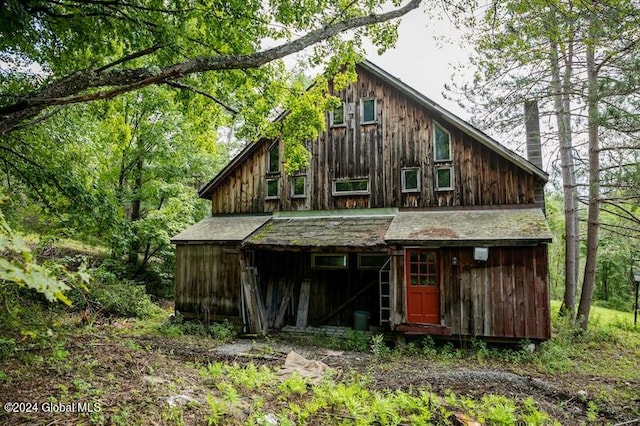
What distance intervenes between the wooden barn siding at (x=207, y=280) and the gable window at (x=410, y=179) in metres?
5.84

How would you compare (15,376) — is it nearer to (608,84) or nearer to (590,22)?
(590,22)

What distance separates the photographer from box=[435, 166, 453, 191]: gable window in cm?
1130

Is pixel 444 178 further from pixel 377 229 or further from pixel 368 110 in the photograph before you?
pixel 368 110

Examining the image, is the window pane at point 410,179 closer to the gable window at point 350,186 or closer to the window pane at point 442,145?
the window pane at point 442,145

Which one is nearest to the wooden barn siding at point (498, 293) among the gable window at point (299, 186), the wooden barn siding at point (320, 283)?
the wooden barn siding at point (320, 283)

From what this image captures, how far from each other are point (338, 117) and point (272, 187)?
3.39 meters

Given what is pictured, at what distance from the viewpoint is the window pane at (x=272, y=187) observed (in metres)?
13.4

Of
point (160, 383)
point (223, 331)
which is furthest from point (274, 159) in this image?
point (160, 383)

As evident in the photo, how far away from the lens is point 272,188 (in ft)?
44.3

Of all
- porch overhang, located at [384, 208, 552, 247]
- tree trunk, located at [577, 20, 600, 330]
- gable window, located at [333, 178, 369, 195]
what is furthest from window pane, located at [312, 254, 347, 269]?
tree trunk, located at [577, 20, 600, 330]

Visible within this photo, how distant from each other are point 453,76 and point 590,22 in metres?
3.83

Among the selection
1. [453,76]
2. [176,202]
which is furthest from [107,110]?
[453,76]

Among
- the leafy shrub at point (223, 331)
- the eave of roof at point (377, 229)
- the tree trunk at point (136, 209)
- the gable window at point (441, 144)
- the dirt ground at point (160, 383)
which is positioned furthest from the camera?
the tree trunk at point (136, 209)

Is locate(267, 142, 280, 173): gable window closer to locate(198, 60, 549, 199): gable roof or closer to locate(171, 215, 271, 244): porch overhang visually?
locate(198, 60, 549, 199): gable roof
